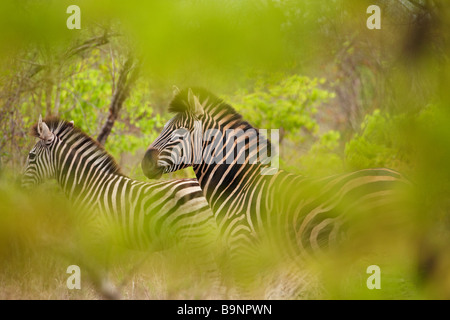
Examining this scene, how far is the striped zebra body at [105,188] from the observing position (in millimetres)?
3160

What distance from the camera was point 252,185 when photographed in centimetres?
285

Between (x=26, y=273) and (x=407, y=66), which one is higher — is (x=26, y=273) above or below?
below

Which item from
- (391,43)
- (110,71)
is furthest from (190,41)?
(391,43)

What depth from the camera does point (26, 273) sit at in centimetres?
316

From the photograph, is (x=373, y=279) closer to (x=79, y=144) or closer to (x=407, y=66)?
(x=407, y=66)

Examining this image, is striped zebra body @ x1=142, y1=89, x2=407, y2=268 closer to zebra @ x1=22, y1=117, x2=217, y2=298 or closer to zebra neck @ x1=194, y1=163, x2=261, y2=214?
zebra neck @ x1=194, y1=163, x2=261, y2=214

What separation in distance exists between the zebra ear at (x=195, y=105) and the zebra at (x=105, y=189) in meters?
0.54

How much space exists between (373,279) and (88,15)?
2.40 meters

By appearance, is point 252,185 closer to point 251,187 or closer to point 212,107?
point 251,187

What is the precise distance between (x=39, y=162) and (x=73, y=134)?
0.89 ft

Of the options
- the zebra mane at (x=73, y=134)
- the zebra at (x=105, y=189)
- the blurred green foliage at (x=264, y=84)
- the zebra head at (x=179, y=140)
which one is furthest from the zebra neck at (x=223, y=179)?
the zebra mane at (x=73, y=134)

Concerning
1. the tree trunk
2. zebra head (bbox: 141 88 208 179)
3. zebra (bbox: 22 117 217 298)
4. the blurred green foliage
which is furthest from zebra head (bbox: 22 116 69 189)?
zebra head (bbox: 141 88 208 179)

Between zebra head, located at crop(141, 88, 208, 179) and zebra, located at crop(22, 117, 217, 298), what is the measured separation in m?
0.34

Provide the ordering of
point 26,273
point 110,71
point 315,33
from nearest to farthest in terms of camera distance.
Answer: point 26,273, point 315,33, point 110,71
